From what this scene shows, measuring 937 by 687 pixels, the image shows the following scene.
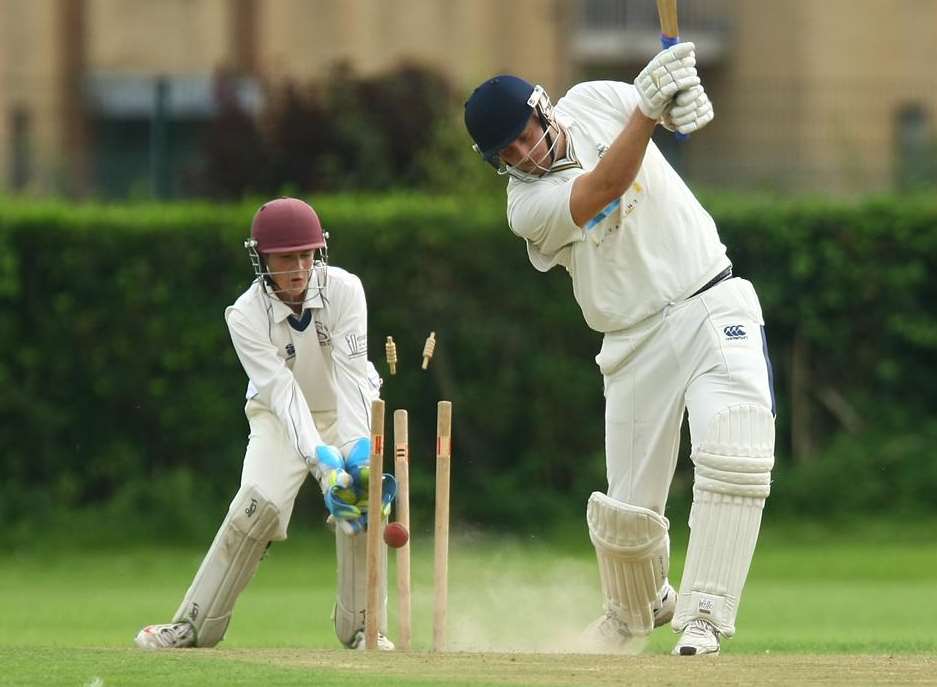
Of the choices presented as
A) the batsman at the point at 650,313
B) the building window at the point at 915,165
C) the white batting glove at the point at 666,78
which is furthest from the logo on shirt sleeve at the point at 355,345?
the building window at the point at 915,165

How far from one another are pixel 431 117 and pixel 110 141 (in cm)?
661

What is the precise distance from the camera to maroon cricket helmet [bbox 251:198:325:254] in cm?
745

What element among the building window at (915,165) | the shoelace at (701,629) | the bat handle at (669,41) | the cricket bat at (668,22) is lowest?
the shoelace at (701,629)

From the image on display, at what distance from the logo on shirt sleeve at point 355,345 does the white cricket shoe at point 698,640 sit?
178cm

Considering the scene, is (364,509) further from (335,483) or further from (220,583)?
(220,583)

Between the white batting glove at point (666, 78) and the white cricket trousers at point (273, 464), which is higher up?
the white batting glove at point (666, 78)

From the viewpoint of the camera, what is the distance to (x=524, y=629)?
26.5 ft

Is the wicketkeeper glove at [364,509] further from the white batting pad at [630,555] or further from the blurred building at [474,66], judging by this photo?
the blurred building at [474,66]

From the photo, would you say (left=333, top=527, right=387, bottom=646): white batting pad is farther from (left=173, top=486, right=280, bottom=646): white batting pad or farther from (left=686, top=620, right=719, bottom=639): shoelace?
(left=686, top=620, right=719, bottom=639): shoelace

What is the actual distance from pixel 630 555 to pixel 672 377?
0.69 m

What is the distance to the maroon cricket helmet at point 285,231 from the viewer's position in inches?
293

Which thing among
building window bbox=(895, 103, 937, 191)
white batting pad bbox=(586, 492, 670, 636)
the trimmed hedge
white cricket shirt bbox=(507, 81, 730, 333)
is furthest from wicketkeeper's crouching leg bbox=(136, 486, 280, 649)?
building window bbox=(895, 103, 937, 191)

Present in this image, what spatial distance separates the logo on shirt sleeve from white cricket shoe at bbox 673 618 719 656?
1776 millimetres

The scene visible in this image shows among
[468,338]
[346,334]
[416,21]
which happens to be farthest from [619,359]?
[416,21]
